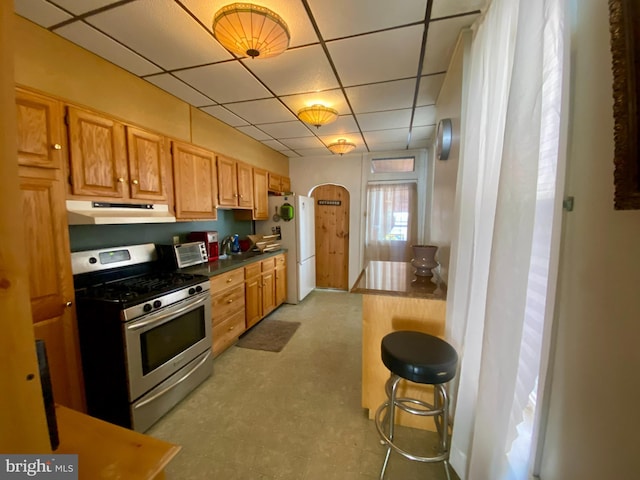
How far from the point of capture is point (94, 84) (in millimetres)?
1748

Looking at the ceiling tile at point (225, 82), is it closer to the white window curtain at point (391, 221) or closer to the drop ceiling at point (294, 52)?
the drop ceiling at point (294, 52)

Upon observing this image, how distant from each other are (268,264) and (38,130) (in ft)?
8.10

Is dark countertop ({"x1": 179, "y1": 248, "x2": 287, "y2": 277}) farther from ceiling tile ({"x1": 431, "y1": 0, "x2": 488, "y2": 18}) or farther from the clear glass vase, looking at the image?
ceiling tile ({"x1": 431, "y1": 0, "x2": 488, "y2": 18})

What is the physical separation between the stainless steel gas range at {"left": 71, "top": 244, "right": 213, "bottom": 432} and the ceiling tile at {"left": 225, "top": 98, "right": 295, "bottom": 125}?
172cm

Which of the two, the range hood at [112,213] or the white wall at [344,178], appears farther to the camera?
the white wall at [344,178]

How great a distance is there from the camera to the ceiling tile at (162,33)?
1359 millimetres

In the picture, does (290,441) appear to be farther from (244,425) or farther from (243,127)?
(243,127)

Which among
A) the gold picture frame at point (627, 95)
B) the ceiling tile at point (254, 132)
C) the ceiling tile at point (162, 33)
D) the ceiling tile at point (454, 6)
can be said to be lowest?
the gold picture frame at point (627, 95)

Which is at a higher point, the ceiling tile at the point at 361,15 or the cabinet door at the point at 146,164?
the ceiling tile at the point at 361,15

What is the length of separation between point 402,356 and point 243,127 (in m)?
3.07

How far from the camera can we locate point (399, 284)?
1800mm

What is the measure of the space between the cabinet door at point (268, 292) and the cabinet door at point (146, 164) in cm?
165

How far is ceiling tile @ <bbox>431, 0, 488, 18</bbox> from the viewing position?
50.9 inches

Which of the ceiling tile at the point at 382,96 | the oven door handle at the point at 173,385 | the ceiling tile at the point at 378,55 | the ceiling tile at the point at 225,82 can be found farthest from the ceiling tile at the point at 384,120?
the oven door handle at the point at 173,385
